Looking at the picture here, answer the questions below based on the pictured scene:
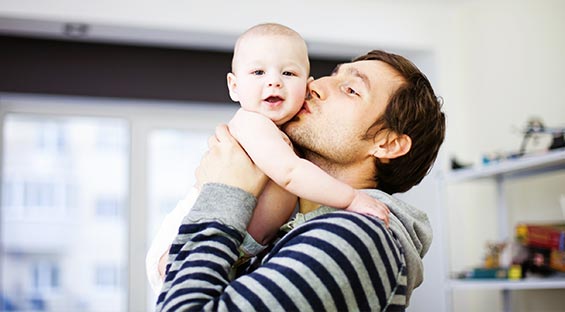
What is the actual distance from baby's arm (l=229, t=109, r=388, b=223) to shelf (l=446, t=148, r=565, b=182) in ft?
8.82

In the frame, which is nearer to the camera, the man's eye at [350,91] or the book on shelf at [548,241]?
the man's eye at [350,91]

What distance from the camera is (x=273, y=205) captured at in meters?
1.30

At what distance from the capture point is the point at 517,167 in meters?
4.11

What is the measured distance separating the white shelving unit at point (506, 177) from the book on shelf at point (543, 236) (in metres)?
0.15

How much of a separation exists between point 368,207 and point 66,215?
6.56 metres

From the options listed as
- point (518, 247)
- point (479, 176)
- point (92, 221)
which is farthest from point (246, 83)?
point (92, 221)

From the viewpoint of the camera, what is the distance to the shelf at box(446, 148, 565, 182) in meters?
3.80

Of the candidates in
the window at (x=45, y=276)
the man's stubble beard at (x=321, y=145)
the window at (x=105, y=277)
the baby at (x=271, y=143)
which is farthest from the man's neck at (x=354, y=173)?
the window at (x=45, y=276)

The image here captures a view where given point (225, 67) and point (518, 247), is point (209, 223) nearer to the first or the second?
Answer: point (518, 247)

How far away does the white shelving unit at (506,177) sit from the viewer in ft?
12.5

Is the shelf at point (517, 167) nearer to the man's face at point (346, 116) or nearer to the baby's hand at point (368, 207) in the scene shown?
the man's face at point (346, 116)

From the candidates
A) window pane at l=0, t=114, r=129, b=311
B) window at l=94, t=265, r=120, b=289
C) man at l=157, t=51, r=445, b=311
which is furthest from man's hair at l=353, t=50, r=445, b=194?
window at l=94, t=265, r=120, b=289

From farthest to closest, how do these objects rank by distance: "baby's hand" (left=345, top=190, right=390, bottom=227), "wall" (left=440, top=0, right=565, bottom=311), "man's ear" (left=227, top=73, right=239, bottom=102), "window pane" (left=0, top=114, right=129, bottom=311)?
"window pane" (left=0, top=114, right=129, bottom=311), "wall" (left=440, top=0, right=565, bottom=311), "man's ear" (left=227, top=73, right=239, bottom=102), "baby's hand" (left=345, top=190, right=390, bottom=227)

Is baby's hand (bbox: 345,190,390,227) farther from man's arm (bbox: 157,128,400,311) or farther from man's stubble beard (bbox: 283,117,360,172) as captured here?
man's stubble beard (bbox: 283,117,360,172)
